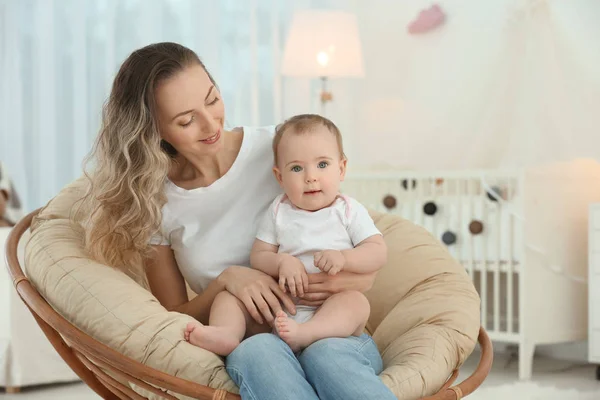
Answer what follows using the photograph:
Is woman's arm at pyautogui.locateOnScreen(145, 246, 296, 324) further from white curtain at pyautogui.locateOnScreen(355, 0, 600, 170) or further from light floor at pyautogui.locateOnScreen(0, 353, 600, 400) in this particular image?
white curtain at pyautogui.locateOnScreen(355, 0, 600, 170)

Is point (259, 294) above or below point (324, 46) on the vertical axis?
below

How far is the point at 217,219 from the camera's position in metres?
1.69

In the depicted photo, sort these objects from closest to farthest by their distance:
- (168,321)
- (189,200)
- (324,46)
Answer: (168,321) → (189,200) → (324,46)

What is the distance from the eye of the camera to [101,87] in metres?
4.10

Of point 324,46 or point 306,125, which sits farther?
point 324,46

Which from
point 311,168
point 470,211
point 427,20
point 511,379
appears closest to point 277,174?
point 311,168

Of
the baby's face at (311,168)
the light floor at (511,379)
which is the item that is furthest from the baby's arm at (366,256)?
the light floor at (511,379)

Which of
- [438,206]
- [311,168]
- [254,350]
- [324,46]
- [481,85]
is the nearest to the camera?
[254,350]

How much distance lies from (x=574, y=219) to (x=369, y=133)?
988 millimetres

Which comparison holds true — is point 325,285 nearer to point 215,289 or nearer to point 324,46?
point 215,289

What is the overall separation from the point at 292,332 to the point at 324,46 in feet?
7.31

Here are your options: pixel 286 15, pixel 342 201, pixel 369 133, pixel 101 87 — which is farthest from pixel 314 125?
pixel 101 87

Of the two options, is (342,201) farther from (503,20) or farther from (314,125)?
(503,20)

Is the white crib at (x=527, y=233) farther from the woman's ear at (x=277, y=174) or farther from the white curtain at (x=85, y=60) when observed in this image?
the woman's ear at (x=277, y=174)
